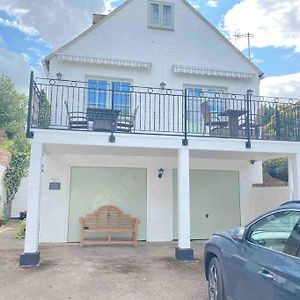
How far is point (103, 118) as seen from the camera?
8.06m

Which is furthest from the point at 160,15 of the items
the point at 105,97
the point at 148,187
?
the point at 148,187

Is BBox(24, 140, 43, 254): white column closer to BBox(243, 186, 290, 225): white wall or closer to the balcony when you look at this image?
the balcony

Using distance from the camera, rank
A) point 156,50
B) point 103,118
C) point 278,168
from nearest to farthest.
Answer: point 103,118
point 156,50
point 278,168

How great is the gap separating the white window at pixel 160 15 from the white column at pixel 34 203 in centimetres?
659

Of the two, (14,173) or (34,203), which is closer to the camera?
(34,203)

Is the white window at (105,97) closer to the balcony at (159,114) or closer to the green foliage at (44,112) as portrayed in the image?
the balcony at (159,114)

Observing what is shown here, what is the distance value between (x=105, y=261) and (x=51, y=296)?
2.42m

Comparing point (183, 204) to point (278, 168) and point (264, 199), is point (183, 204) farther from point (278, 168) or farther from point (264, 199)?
point (278, 168)

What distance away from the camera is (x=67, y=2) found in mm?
17797

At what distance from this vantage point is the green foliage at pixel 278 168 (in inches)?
594

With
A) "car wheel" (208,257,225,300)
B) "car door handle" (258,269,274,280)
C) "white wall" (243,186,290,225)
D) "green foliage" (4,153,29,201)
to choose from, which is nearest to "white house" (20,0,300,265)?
"white wall" (243,186,290,225)

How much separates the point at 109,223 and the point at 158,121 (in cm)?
372

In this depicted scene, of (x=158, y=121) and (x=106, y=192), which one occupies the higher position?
(x=158, y=121)

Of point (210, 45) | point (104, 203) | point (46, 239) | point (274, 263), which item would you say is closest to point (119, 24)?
point (210, 45)
